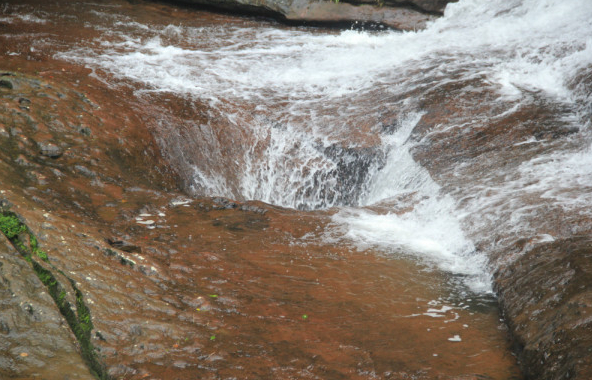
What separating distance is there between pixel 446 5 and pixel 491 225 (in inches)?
384

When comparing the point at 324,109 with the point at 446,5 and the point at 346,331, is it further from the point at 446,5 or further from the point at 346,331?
the point at 446,5

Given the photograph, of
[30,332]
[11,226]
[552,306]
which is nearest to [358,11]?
[552,306]

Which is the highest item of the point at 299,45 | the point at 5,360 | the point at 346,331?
the point at 299,45

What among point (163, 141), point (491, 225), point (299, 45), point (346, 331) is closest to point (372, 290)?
point (346, 331)

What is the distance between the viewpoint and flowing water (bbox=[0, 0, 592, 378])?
20.7 ft

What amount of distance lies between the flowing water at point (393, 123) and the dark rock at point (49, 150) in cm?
176

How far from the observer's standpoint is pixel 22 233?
14.0 ft

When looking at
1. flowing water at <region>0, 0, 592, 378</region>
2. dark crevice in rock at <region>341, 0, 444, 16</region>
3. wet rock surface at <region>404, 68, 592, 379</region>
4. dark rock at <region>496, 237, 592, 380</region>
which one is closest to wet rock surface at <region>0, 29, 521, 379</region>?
dark rock at <region>496, 237, 592, 380</region>

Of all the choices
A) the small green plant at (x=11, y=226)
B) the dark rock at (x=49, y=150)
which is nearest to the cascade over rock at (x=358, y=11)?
the dark rock at (x=49, y=150)

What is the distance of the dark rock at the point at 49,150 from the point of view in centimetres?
629

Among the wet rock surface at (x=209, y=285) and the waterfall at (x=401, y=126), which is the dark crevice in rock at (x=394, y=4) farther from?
the wet rock surface at (x=209, y=285)

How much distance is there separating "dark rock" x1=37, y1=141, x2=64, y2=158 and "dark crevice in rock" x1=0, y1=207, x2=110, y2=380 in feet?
6.89

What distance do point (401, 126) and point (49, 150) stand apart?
522 centimetres

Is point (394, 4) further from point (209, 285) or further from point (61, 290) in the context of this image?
point (61, 290)
